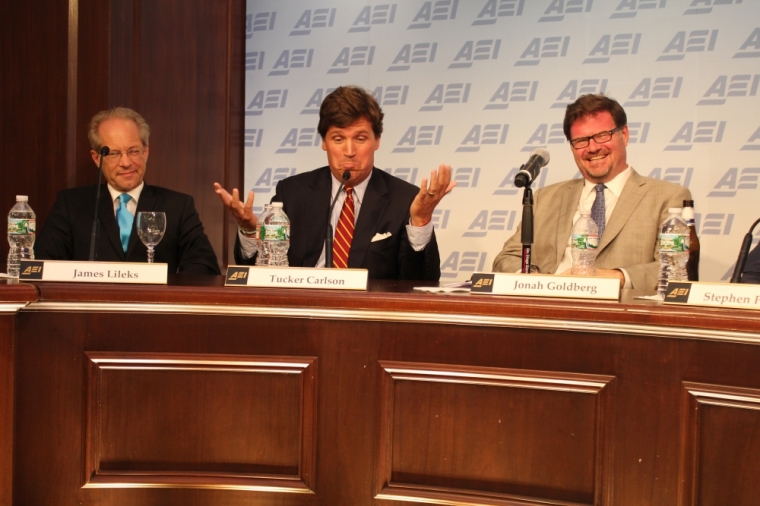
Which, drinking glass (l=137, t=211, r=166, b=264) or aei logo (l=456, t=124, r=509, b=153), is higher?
aei logo (l=456, t=124, r=509, b=153)

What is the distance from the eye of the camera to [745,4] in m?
3.60

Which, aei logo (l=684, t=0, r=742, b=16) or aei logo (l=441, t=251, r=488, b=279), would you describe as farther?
aei logo (l=441, t=251, r=488, b=279)

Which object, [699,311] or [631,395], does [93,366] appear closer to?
[631,395]

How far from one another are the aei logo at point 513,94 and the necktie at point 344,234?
1.59m

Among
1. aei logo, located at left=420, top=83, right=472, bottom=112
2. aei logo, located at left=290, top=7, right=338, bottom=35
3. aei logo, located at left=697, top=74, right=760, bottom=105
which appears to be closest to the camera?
aei logo, located at left=697, top=74, right=760, bottom=105

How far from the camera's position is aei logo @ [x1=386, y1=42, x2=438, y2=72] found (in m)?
4.12

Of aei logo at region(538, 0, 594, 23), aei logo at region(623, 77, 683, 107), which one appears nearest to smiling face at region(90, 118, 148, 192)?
aei logo at region(538, 0, 594, 23)

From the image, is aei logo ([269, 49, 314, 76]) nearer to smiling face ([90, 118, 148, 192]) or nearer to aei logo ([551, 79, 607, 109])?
aei logo ([551, 79, 607, 109])

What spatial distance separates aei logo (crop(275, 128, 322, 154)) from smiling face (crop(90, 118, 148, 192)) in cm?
163

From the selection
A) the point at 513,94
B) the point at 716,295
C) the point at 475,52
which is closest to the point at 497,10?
the point at 475,52

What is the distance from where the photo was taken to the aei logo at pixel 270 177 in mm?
4395

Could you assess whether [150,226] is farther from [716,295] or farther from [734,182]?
[734,182]

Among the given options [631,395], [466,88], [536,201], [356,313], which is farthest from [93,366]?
[466,88]

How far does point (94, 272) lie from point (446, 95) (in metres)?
2.66
